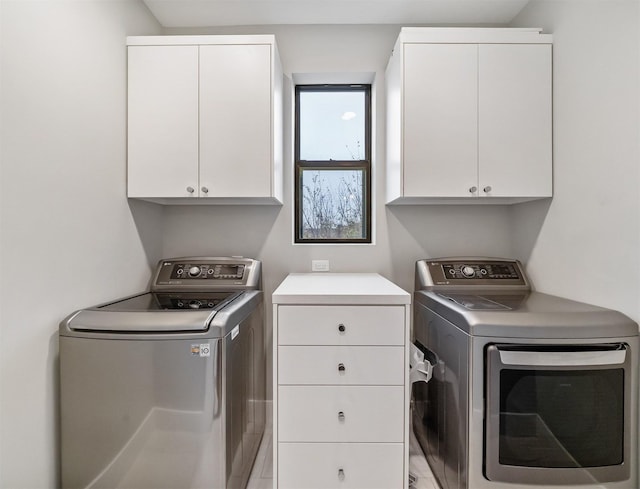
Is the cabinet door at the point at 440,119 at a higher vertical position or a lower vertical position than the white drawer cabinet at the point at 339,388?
higher

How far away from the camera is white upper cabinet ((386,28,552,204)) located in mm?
1751

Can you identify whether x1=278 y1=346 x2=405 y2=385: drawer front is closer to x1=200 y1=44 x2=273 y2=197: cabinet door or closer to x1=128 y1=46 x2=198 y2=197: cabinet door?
x1=200 y1=44 x2=273 y2=197: cabinet door

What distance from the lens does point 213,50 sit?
5.80ft

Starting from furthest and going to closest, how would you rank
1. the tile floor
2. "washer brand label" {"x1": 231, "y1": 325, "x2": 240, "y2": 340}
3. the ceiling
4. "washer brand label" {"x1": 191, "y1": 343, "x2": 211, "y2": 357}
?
the ceiling
the tile floor
"washer brand label" {"x1": 231, "y1": 325, "x2": 240, "y2": 340}
"washer brand label" {"x1": 191, "y1": 343, "x2": 211, "y2": 357}

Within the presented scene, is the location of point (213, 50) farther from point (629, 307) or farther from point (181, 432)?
point (629, 307)

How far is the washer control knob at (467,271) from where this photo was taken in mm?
1981

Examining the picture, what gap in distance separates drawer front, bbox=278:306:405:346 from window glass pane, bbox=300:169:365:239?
39.3 inches

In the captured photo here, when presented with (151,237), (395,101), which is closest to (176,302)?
(151,237)

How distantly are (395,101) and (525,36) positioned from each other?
74cm

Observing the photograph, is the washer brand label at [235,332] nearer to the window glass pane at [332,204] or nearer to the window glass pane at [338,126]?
the window glass pane at [332,204]

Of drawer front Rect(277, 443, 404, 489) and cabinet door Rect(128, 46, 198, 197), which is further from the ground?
cabinet door Rect(128, 46, 198, 197)

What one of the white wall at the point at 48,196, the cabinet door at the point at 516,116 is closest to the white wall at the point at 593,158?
the cabinet door at the point at 516,116

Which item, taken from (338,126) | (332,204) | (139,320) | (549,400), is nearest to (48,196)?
(139,320)

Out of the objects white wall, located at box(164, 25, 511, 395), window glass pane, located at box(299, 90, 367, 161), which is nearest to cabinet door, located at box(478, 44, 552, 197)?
white wall, located at box(164, 25, 511, 395)
